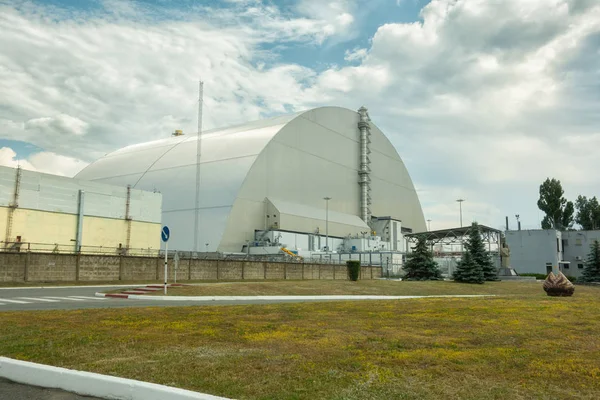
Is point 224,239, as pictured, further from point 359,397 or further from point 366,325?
point 359,397

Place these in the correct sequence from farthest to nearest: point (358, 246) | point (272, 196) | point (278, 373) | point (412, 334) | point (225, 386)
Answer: point (358, 246), point (272, 196), point (412, 334), point (278, 373), point (225, 386)

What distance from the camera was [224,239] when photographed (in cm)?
5766

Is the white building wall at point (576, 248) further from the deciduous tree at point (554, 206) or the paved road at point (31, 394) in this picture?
the paved road at point (31, 394)

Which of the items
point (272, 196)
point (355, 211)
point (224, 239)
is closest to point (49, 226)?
point (224, 239)

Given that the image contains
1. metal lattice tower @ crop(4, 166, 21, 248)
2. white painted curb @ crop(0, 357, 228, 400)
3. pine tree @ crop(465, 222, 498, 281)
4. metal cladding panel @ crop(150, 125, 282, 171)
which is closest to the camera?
white painted curb @ crop(0, 357, 228, 400)

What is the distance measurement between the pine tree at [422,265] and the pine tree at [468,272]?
2.34 meters


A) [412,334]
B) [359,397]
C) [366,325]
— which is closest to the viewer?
[359,397]

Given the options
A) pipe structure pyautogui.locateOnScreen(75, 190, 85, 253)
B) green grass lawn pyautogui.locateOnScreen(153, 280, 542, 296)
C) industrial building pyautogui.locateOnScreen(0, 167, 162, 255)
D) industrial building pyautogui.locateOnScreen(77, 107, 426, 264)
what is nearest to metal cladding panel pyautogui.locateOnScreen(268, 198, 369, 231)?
industrial building pyautogui.locateOnScreen(77, 107, 426, 264)

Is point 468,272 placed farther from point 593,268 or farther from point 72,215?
point 72,215

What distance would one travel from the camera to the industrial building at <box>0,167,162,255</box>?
4041cm

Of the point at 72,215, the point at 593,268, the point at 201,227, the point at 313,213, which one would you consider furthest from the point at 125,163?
the point at 593,268

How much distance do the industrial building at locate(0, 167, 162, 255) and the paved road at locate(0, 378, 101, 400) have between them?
31588mm

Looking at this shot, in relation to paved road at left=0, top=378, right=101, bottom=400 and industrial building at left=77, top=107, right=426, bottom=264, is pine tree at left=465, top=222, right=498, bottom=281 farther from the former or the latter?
paved road at left=0, top=378, right=101, bottom=400

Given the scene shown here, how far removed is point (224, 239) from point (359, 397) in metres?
52.7
